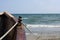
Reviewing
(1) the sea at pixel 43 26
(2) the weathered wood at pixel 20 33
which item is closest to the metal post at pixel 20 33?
(2) the weathered wood at pixel 20 33

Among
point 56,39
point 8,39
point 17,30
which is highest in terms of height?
point 17,30

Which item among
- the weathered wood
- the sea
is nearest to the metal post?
the weathered wood

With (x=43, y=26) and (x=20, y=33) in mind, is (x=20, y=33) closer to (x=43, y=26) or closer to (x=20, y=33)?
(x=20, y=33)

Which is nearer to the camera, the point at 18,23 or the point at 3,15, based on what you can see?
the point at 18,23

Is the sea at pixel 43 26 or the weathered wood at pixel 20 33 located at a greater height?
the weathered wood at pixel 20 33

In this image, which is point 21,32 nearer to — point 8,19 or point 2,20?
point 8,19

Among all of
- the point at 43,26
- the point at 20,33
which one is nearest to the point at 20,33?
the point at 20,33

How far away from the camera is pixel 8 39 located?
15.4 ft

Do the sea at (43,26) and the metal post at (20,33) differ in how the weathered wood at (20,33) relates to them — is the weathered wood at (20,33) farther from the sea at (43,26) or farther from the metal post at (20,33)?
the sea at (43,26)

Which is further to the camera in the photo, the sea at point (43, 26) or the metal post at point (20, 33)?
the sea at point (43, 26)

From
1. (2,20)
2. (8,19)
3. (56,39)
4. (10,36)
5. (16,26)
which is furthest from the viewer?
(56,39)

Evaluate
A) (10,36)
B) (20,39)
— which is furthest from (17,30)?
(10,36)

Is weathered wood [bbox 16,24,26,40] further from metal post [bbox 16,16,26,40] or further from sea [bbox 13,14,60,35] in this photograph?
sea [bbox 13,14,60,35]

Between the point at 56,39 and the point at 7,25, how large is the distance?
425 inches
